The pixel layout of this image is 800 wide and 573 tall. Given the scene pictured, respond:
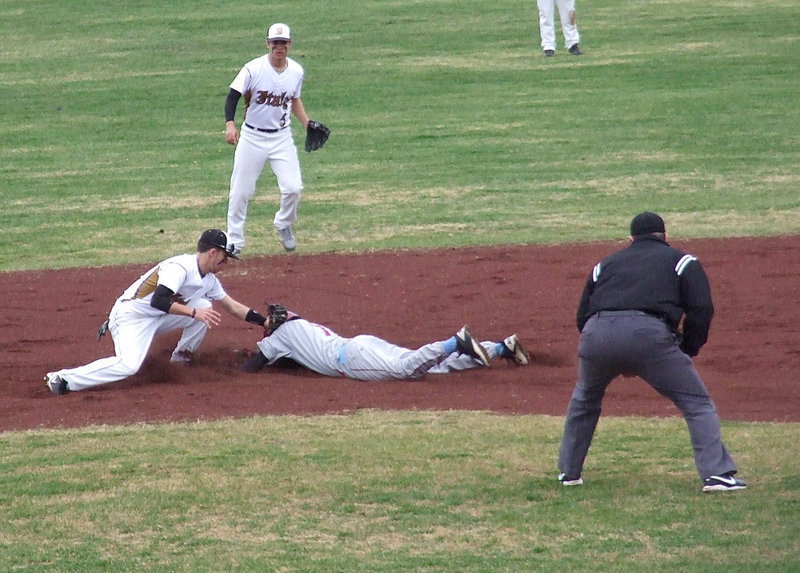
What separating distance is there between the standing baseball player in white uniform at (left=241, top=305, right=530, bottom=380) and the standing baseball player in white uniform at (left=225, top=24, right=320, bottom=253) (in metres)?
3.82

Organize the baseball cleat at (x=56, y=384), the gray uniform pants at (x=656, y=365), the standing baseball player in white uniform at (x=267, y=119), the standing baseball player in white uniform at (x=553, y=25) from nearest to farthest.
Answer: the gray uniform pants at (x=656, y=365), the baseball cleat at (x=56, y=384), the standing baseball player in white uniform at (x=267, y=119), the standing baseball player in white uniform at (x=553, y=25)

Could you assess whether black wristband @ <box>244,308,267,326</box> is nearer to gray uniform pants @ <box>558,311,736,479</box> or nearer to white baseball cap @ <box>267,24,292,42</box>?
gray uniform pants @ <box>558,311,736,479</box>

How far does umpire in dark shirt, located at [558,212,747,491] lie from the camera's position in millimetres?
7316

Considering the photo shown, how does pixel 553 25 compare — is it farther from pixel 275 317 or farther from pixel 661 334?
pixel 661 334

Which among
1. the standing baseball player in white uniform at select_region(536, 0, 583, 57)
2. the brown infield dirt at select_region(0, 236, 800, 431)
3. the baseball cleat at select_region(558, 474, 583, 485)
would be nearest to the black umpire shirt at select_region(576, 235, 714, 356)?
the baseball cleat at select_region(558, 474, 583, 485)

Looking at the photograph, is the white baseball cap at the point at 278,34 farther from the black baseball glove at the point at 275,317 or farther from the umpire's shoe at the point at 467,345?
the umpire's shoe at the point at 467,345

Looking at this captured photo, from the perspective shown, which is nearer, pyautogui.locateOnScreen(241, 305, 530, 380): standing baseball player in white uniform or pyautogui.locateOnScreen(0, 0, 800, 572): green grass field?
pyautogui.locateOnScreen(0, 0, 800, 572): green grass field

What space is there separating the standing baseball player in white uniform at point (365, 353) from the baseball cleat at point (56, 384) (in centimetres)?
143

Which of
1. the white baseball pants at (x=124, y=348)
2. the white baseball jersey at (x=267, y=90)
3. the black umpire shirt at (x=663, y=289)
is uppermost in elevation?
the white baseball jersey at (x=267, y=90)

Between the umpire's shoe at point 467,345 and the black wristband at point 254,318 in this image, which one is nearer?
the umpire's shoe at point 467,345

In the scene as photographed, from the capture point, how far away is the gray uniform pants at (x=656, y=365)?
7.31m

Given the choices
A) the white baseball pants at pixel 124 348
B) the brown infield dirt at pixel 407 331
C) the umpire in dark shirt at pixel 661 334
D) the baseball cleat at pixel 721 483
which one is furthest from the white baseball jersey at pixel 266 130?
the baseball cleat at pixel 721 483

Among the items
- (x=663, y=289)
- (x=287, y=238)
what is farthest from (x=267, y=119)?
(x=663, y=289)

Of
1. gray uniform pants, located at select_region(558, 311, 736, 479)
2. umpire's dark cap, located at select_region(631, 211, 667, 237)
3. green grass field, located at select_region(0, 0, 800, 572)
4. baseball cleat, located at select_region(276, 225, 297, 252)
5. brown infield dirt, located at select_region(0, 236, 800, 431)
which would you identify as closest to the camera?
green grass field, located at select_region(0, 0, 800, 572)
